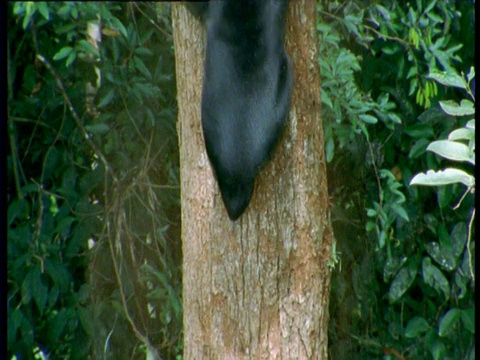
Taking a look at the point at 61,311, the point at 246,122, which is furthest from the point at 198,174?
the point at 61,311

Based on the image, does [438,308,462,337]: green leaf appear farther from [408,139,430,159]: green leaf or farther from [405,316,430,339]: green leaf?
[408,139,430,159]: green leaf

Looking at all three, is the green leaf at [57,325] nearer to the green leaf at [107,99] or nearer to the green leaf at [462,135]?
the green leaf at [107,99]

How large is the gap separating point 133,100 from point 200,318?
347mm

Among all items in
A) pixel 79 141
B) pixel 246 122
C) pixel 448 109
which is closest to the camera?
pixel 246 122

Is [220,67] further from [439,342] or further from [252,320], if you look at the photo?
[439,342]

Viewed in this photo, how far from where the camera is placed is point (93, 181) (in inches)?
41.0

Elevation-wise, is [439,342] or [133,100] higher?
[133,100]

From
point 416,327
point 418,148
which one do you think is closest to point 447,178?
point 418,148

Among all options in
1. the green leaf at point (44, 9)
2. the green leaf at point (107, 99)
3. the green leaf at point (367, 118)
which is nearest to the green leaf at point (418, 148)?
the green leaf at point (367, 118)

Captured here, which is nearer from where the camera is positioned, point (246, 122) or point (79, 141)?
point (246, 122)

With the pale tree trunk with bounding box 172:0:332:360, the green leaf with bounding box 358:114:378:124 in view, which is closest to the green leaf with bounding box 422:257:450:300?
the green leaf with bounding box 358:114:378:124

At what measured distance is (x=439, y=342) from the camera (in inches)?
48.9

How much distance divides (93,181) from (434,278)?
0.65 m

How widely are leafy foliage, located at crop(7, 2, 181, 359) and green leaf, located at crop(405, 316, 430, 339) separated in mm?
463
